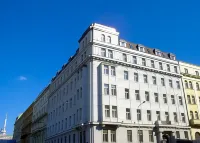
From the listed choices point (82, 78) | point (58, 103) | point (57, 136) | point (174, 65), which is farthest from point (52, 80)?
point (174, 65)

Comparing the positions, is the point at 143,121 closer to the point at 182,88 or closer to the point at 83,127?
the point at 83,127

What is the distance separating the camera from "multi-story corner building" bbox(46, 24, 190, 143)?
38.9m

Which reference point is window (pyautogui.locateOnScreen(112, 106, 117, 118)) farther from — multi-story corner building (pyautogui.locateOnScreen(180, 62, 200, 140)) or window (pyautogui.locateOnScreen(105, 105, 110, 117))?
multi-story corner building (pyautogui.locateOnScreen(180, 62, 200, 140))

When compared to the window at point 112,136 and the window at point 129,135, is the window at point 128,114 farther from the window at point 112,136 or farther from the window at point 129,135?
the window at point 112,136

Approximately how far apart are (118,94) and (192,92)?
23.2 metres

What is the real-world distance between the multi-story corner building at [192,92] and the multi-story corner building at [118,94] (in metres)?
2.10

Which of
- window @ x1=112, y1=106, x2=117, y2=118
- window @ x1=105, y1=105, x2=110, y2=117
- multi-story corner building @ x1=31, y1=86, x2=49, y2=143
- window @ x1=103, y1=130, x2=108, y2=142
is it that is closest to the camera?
window @ x1=103, y1=130, x2=108, y2=142

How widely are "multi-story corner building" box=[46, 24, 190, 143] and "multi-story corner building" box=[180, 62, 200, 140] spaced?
2.10 m

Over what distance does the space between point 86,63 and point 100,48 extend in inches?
161

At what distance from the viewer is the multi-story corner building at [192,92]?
49.2 meters

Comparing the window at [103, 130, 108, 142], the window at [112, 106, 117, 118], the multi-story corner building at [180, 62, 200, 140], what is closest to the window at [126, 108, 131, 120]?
the window at [112, 106, 117, 118]

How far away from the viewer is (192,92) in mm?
54031

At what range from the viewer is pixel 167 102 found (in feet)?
156

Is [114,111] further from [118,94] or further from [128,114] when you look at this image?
[118,94]
